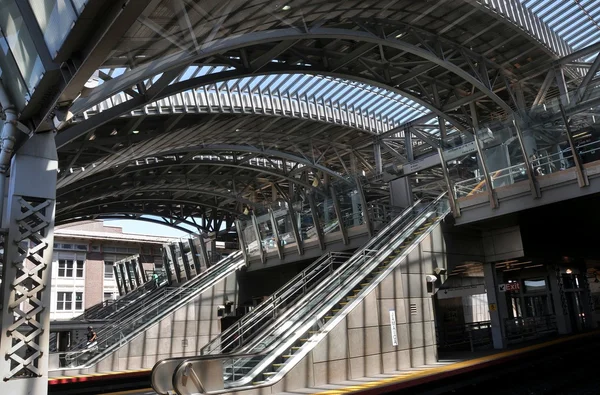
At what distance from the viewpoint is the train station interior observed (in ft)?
29.0

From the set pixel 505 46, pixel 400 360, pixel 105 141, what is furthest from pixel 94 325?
pixel 505 46

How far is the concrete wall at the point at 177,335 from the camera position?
2127cm

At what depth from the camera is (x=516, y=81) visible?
30578mm

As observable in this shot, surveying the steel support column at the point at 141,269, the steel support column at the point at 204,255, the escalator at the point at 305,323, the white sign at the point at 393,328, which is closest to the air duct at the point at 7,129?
the escalator at the point at 305,323

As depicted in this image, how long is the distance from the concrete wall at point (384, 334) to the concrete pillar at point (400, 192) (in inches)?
228

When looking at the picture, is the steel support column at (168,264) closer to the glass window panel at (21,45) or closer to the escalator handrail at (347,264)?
the escalator handrail at (347,264)

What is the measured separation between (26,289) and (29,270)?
0.38 m

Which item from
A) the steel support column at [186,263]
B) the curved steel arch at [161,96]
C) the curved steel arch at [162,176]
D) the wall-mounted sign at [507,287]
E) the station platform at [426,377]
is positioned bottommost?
the station platform at [426,377]

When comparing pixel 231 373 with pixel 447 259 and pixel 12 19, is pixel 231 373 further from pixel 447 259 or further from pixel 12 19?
pixel 447 259

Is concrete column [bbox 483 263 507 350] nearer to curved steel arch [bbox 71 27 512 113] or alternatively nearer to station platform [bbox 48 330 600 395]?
station platform [bbox 48 330 600 395]

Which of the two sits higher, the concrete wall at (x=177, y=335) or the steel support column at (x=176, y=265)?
the steel support column at (x=176, y=265)

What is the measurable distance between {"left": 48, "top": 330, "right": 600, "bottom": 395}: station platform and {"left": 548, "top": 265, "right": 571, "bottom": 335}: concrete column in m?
1.21

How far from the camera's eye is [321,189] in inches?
989

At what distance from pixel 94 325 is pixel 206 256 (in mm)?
7162
